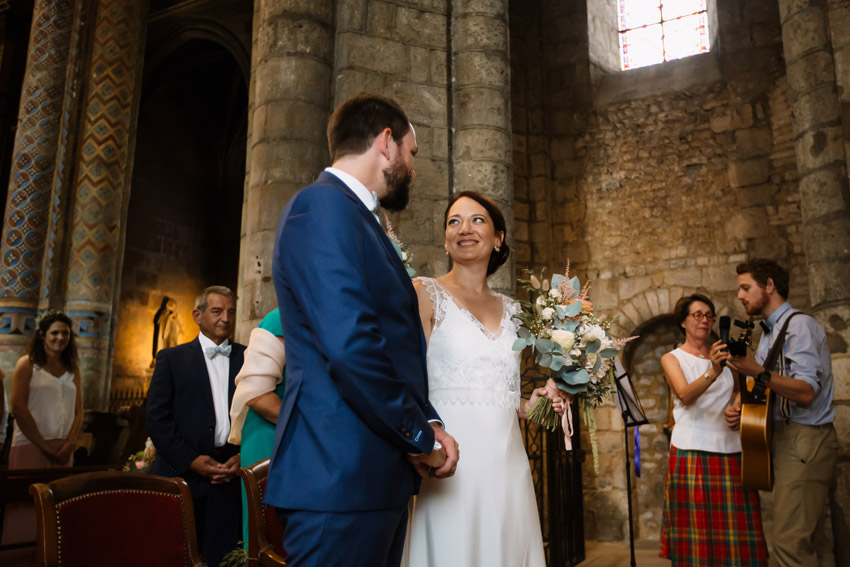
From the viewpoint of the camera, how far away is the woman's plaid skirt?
3590 mm

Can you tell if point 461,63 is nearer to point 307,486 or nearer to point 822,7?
point 822,7

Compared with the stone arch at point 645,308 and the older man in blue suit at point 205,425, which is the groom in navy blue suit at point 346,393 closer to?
the older man in blue suit at point 205,425

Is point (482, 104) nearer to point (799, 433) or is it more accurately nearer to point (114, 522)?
point (799, 433)

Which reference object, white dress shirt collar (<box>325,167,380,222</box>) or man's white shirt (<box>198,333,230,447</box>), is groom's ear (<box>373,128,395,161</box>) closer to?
white dress shirt collar (<box>325,167,380,222</box>)

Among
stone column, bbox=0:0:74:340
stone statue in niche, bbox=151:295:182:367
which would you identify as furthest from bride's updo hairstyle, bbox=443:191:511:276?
stone statue in niche, bbox=151:295:182:367

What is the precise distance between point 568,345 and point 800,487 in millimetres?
1900

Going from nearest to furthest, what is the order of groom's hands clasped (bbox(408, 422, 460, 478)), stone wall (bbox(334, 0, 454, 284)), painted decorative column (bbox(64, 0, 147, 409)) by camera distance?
1. groom's hands clasped (bbox(408, 422, 460, 478))
2. stone wall (bbox(334, 0, 454, 284))
3. painted decorative column (bbox(64, 0, 147, 409))

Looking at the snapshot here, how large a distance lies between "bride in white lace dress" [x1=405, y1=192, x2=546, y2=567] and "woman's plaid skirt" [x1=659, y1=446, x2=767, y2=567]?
178 centimetres

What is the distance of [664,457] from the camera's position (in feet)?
26.3

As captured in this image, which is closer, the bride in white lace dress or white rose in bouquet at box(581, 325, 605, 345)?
the bride in white lace dress

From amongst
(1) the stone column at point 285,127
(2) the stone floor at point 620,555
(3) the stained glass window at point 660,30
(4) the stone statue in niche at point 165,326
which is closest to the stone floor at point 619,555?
(2) the stone floor at point 620,555

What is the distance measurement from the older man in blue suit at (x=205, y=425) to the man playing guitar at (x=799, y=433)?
2.60 metres

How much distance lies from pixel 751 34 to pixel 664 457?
5282 millimetres

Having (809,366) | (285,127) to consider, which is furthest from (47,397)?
(809,366)
